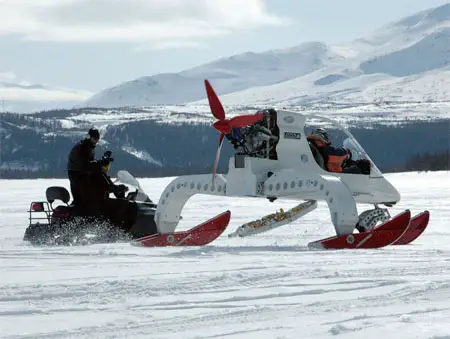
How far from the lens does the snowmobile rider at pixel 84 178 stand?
1272 cm

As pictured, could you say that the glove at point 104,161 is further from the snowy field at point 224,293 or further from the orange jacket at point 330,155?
the orange jacket at point 330,155

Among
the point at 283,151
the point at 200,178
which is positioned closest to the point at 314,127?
the point at 283,151

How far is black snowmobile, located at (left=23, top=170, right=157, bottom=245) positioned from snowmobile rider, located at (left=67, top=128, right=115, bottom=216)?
120 mm

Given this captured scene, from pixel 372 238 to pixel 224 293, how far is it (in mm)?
4584

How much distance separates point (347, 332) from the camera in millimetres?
5441

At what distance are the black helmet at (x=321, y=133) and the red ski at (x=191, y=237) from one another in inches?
67.9

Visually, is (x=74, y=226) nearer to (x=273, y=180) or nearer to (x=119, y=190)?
(x=119, y=190)

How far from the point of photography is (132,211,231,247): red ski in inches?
478

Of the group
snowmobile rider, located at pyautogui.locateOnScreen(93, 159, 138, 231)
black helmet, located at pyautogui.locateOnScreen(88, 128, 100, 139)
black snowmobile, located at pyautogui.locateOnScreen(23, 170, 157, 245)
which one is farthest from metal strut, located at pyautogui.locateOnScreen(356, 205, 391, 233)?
black helmet, located at pyautogui.locateOnScreen(88, 128, 100, 139)

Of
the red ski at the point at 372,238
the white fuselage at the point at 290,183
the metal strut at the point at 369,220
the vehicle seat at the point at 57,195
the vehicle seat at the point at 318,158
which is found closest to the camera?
the red ski at the point at 372,238

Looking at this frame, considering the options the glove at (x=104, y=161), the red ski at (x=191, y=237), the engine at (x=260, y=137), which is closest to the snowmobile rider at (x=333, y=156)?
the engine at (x=260, y=137)

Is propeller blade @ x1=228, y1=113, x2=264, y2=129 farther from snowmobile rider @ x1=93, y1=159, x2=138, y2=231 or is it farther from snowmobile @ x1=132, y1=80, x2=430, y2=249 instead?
snowmobile rider @ x1=93, y1=159, x2=138, y2=231

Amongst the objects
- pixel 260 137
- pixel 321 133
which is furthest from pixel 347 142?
pixel 260 137

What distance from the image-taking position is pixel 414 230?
12555 millimetres
